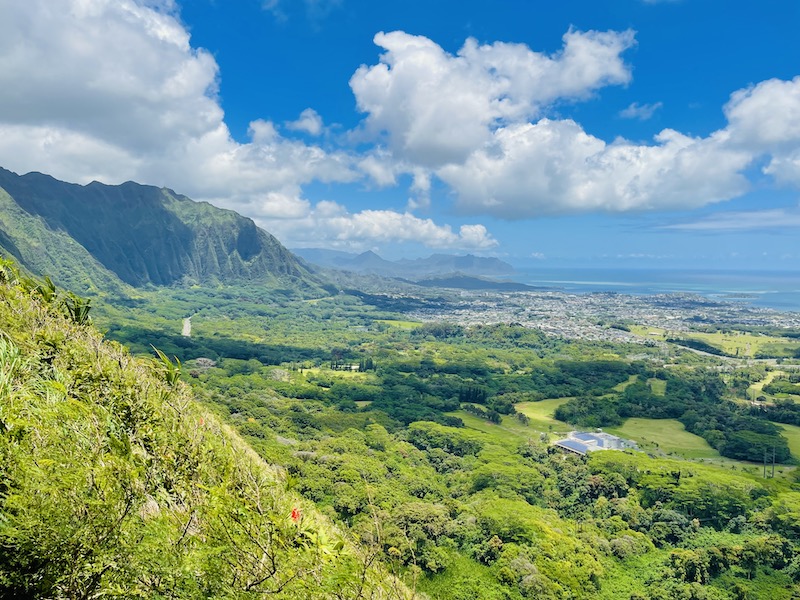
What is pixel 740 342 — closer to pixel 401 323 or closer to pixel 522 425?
pixel 522 425

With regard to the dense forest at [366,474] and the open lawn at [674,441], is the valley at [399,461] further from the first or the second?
the open lawn at [674,441]

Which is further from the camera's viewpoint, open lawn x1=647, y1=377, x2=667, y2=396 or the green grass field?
open lawn x1=647, y1=377, x2=667, y2=396

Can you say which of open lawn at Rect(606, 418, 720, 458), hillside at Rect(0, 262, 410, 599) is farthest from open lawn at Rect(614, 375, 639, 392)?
hillside at Rect(0, 262, 410, 599)

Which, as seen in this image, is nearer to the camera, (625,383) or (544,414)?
(544,414)

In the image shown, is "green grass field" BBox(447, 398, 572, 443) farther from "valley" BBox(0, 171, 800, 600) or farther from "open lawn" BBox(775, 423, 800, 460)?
"open lawn" BBox(775, 423, 800, 460)

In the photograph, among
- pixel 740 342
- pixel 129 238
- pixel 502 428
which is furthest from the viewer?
pixel 129 238

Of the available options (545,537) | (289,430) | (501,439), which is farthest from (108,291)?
(545,537)

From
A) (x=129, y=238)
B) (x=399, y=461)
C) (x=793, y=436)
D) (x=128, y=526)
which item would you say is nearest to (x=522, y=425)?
(x=399, y=461)
